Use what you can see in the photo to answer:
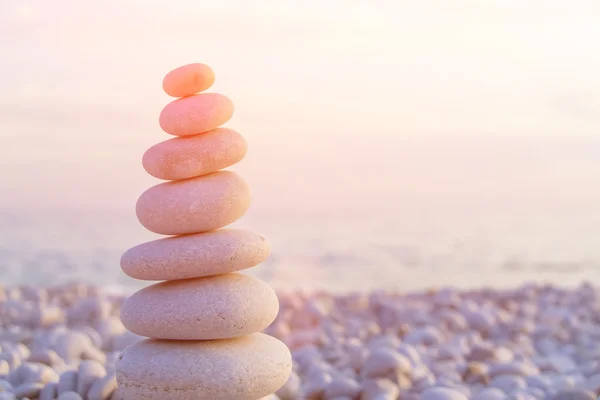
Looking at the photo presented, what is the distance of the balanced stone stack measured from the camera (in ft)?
8.90

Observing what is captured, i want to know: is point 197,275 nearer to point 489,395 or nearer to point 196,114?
point 196,114

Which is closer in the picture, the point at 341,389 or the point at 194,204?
the point at 194,204

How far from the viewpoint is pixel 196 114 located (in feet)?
9.30

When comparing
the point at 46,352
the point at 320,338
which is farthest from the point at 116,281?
the point at 46,352

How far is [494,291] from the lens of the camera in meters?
7.99

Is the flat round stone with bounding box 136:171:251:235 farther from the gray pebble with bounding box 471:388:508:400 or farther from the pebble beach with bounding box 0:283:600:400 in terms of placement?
the gray pebble with bounding box 471:388:508:400

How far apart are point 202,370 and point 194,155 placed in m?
0.83

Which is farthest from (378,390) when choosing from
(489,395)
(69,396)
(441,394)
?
(69,396)

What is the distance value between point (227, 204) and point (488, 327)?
13.0 ft

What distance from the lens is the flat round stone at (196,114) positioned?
9.32ft

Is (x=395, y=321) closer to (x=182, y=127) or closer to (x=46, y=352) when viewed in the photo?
(x=46, y=352)

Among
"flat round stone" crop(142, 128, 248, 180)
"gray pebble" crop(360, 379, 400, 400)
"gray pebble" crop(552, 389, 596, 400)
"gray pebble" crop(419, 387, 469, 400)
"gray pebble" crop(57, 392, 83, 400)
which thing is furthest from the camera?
"gray pebble" crop(552, 389, 596, 400)

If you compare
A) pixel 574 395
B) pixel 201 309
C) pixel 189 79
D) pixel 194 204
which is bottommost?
pixel 574 395

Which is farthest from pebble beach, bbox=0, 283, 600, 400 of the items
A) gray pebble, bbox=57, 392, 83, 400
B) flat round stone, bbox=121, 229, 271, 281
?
flat round stone, bbox=121, 229, 271, 281
